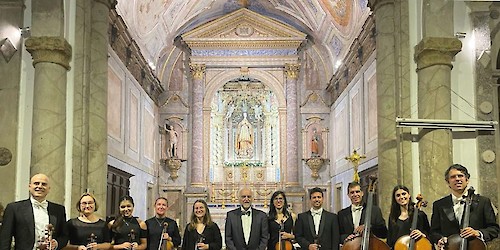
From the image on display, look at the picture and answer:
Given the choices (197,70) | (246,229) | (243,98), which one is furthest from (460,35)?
(243,98)

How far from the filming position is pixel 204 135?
882 inches

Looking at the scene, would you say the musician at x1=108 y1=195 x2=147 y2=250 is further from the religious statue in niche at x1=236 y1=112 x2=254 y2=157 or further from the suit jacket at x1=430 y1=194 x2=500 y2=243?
the religious statue in niche at x1=236 y1=112 x2=254 y2=157

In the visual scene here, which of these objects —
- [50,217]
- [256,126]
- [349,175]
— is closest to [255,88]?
[256,126]

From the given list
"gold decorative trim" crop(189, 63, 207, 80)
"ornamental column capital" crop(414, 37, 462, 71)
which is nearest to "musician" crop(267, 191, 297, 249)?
"ornamental column capital" crop(414, 37, 462, 71)

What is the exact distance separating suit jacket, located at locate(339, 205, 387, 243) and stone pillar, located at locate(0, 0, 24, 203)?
5163 mm

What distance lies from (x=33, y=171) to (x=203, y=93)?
13.1 meters

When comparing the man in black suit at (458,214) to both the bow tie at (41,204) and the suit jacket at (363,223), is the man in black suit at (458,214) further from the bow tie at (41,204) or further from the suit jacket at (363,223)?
the bow tie at (41,204)

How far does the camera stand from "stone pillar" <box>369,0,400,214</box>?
424 inches

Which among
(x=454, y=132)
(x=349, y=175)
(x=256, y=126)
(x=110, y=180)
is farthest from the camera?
(x=256, y=126)

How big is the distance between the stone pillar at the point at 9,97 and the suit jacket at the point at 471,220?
659 cm

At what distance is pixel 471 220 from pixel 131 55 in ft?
41.7

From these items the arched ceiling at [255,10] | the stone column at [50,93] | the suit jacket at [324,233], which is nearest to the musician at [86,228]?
the suit jacket at [324,233]

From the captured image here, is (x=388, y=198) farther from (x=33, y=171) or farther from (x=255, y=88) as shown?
(x=255, y=88)

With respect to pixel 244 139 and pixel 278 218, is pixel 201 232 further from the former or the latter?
pixel 244 139
